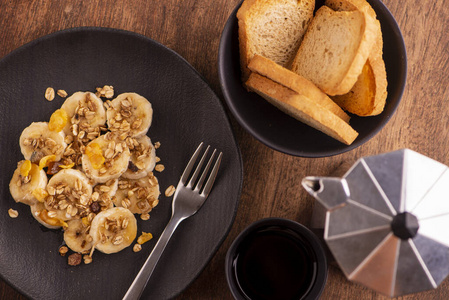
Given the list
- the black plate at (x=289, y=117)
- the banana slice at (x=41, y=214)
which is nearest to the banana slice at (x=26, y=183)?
the banana slice at (x=41, y=214)

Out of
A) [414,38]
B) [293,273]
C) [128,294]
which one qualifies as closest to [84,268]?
[128,294]

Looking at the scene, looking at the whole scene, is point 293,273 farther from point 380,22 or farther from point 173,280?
point 380,22

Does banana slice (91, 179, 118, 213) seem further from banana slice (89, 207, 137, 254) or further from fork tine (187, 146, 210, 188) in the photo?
fork tine (187, 146, 210, 188)

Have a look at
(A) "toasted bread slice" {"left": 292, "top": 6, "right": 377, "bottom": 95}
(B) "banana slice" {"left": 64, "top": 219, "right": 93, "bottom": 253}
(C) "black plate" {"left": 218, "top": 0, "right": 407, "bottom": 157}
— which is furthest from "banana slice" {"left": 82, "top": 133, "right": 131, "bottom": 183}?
(A) "toasted bread slice" {"left": 292, "top": 6, "right": 377, "bottom": 95}

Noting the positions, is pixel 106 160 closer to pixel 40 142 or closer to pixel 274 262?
pixel 40 142

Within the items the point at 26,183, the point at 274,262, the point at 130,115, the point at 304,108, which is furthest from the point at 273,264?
the point at 26,183

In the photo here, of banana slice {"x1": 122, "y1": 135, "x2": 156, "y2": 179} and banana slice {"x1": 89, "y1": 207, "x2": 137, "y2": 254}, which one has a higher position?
banana slice {"x1": 122, "y1": 135, "x2": 156, "y2": 179}
